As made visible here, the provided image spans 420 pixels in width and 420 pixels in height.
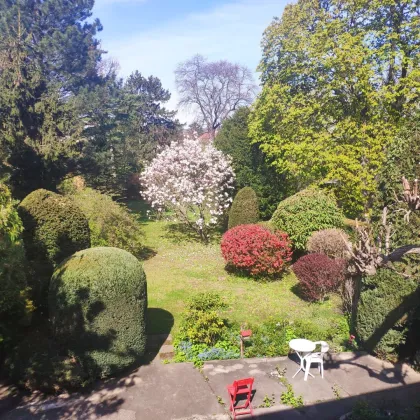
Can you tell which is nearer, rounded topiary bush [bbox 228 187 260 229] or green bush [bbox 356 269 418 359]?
green bush [bbox 356 269 418 359]

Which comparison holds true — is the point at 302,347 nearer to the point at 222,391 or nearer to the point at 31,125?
the point at 222,391

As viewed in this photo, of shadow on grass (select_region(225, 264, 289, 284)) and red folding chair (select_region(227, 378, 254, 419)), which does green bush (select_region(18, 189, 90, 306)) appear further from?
shadow on grass (select_region(225, 264, 289, 284))

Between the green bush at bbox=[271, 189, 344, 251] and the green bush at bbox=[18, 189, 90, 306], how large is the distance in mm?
7603

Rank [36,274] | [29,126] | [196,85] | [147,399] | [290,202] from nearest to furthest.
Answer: [147,399], [36,274], [290,202], [29,126], [196,85]

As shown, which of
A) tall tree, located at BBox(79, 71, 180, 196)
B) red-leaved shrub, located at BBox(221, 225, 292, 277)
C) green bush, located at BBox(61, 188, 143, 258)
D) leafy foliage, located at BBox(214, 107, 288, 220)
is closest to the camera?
red-leaved shrub, located at BBox(221, 225, 292, 277)

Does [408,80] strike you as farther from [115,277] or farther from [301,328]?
[115,277]

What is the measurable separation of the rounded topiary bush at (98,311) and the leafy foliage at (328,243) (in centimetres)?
688

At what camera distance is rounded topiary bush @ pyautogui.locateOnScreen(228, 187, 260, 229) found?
16922 millimetres

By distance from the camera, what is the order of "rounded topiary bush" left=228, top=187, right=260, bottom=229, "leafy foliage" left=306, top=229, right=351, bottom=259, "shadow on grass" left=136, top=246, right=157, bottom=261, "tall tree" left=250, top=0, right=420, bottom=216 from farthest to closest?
"rounded topiary bush" left=228, top=187, right=260, bottom=229, "shadow on grass" left=136, top=246, right=157, bottom=261, "tall tree" left=250, top=0, right=420, bottom=216, "leafy foliage" left=306, top=229, right=351, bottom=259

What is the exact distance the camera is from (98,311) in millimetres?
6695

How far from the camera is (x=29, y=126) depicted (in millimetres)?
17531

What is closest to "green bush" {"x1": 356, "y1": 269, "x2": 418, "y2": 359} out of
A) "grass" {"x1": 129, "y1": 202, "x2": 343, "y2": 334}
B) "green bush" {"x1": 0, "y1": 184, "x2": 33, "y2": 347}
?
"grass" {"x1": 129, "y1": 202, "x2": 343, "y2": 334}

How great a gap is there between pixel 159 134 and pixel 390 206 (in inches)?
1153

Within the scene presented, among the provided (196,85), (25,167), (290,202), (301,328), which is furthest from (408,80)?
(196,85)
